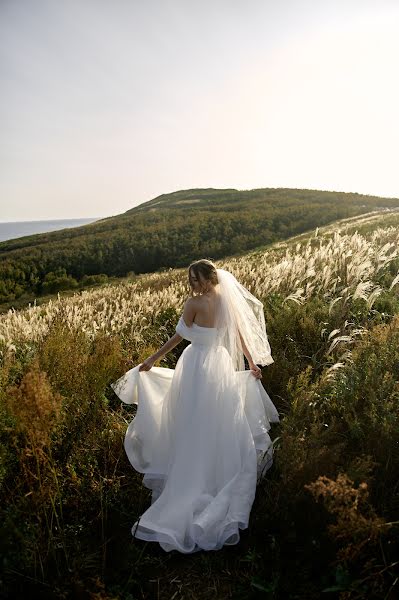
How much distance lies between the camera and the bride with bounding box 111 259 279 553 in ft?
12.0

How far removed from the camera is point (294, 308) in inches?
279

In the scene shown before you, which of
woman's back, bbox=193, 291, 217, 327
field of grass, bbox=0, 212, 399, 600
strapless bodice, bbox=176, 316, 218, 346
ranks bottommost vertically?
field of grass, bbox=0, 212, 399, 600

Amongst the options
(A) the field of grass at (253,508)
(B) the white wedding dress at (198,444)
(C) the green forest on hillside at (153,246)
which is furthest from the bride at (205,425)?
(C) the green forest on hillside at (153,246)

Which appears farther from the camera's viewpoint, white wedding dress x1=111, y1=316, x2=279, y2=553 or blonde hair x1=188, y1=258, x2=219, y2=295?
blonde hair x1=188, y1=258, x2=219, y2=295

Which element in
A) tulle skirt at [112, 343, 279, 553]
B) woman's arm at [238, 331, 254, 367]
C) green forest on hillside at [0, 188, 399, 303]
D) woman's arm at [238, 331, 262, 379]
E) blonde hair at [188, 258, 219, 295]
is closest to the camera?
tulle skirt at [112, 343, 279, 553]

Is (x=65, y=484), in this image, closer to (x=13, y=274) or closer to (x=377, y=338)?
(x=377, y=338)

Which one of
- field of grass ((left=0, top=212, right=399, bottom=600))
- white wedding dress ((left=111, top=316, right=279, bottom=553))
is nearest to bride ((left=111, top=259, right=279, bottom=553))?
white wedding dress ((left=111, top=316, right=279, bottom=553))

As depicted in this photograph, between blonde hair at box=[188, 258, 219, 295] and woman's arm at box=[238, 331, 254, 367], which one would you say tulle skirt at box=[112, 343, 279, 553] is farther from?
blonde hair at box=[188, 258, 219, 295]

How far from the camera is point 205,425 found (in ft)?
13.8

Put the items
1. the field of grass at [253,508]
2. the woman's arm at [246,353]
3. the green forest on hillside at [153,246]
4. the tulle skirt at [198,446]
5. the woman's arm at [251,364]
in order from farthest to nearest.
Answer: the green forest on hillside at [153,246] → the woman's arm at [246,353] → the woman's arm at [251,364] → the tulle skirt at [198,446] → the field of grass at [253,508]

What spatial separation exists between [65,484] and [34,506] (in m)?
0.52

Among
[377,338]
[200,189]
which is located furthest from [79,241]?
[200,189]

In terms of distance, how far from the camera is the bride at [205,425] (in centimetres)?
366

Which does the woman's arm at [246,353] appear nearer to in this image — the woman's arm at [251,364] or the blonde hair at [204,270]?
the woman's arm at [251,364]
